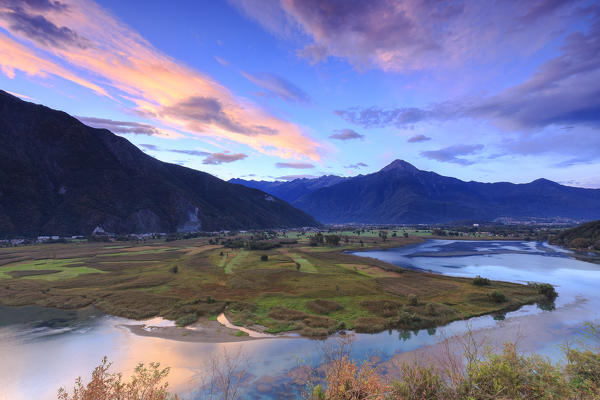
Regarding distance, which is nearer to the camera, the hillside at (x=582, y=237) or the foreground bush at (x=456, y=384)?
the foreground bush at (x=456, y=384)

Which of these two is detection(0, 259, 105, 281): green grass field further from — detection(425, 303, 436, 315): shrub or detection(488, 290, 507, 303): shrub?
detection(488, 290, 507, 303): shrub

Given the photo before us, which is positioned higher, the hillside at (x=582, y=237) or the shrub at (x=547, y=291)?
the hillside at (x=582, y=237)

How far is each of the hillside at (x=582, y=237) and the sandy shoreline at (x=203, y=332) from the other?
158m

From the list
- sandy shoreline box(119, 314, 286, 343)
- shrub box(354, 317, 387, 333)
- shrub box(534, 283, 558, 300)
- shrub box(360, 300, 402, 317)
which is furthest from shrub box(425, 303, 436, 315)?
shrub box(534, 283, 558, 300)

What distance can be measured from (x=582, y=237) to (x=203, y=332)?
180 meters

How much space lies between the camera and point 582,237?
136375 millimetres

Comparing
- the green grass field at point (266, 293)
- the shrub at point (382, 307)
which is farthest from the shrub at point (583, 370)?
the shrub at point (382, 307)

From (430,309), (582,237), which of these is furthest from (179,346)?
(582,237)

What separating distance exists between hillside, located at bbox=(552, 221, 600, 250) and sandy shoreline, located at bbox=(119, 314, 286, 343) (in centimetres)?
15798

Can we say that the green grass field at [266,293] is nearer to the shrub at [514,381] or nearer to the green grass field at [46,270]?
the green grass field at [46,270]

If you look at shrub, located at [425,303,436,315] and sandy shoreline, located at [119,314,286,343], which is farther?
shrub, located at [425,303,436,315]

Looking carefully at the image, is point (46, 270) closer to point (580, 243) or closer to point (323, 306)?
point (323, 306)

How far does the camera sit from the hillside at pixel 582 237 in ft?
417

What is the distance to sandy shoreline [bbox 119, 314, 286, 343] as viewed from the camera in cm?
3428
